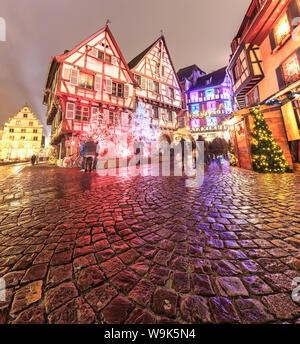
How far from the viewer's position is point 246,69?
33.9 ft

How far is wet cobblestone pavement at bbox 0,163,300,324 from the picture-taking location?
85cm

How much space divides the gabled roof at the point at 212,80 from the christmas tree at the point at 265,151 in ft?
92.8

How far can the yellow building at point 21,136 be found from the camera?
38.5m

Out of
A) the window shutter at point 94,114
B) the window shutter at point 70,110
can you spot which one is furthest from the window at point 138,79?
the window shutter at point 70,110

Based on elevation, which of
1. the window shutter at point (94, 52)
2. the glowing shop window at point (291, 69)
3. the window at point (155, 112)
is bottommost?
the glowing shop window at point (291, 69)

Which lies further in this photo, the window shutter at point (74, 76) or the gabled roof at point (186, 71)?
the gabled roof at point (186, 71)

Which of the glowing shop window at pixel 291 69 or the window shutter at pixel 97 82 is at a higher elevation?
the window shutter at pixel 97 82

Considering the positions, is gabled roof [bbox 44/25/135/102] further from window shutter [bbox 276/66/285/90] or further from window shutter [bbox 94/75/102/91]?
window shutter [bbox 276/66/285/90]

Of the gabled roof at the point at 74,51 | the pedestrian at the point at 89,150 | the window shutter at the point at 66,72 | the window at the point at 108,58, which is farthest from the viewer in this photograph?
the window at the point at 108,58

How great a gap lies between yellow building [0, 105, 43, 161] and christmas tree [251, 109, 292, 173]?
161 feet

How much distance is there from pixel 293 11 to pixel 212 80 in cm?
2677

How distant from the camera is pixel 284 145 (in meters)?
6.45

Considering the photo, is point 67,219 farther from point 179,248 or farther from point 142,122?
point 142,122

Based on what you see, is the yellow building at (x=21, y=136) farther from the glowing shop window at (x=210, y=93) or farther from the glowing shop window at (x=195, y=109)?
the glowing shop window at (x=210, y=93)
